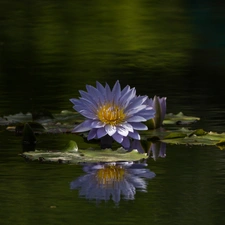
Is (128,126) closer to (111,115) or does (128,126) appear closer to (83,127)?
(111,115)

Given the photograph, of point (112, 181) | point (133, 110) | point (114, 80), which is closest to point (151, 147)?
point (133, 110)

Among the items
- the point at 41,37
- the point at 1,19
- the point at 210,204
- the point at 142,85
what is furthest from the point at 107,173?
the point at 1,19

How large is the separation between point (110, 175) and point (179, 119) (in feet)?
4.74

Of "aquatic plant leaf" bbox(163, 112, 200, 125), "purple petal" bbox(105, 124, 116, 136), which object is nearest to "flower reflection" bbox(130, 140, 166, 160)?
"purple petal" bbox(105, 124, 116, 136)

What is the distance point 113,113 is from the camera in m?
5.46

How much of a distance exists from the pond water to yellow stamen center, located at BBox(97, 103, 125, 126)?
208mm

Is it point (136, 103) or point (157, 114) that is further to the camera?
point (157, 114)

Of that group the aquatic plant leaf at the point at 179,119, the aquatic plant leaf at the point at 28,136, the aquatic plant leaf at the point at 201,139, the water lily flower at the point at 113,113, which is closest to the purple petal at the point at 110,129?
the water lily flower at the point at 113,113

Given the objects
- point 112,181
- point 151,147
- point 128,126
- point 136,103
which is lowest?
point 112,181

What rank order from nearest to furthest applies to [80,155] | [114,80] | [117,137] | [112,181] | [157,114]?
[112,181], [80,155], [117,137], [157,114], [114,80]

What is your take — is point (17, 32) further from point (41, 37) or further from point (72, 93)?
point (72, 93)

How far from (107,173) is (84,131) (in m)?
0.81

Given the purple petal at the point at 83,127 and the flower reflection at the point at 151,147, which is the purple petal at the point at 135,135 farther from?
the purple petal at the point at 83,127

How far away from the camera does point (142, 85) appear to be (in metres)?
8.09
